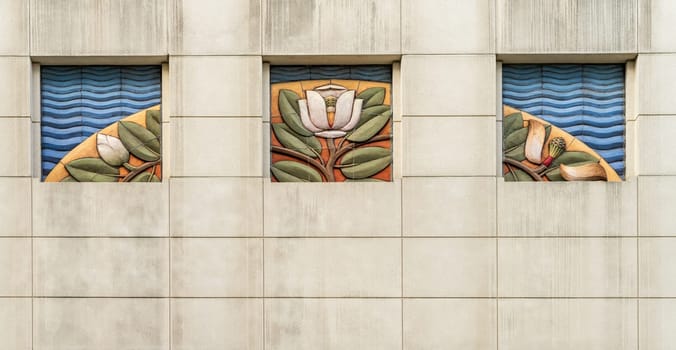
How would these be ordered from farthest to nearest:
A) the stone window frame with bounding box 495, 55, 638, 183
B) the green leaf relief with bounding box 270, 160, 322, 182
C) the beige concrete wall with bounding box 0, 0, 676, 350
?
1. the green leaf relief with bounding box 270, 160, 322, 182
2. the stone window frame with bounding box 495, 55, 638, 183
3. the beige concrete wall with bounding box 0, 0, 676, 350

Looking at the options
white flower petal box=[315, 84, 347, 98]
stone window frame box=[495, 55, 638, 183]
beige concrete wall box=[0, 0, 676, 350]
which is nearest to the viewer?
beige concrete wall box=[0, 0, 676, 350]

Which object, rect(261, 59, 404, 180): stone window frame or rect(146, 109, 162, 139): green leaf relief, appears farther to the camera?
rect(146, 109, 162, 139): green leaf relief

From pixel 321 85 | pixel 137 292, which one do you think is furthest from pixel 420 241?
pixel 137 292

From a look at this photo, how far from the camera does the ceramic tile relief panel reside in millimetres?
11227

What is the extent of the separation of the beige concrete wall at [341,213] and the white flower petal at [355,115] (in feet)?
2.48

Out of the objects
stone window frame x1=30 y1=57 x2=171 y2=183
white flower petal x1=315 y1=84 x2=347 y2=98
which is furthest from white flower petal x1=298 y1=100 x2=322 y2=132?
stone window frame x1=30 y1=57 x2=171 y2=183

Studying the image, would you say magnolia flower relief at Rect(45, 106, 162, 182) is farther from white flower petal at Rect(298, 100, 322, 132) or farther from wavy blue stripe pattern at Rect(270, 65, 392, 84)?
white flower petal at Rect(298, 100, 322, 132)

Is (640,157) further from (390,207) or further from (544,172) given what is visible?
(390,207)

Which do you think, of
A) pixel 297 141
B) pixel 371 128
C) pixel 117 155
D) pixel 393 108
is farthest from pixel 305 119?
pixel 117 155

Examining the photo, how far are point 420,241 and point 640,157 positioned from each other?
139 inches

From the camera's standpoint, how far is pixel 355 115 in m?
11.3

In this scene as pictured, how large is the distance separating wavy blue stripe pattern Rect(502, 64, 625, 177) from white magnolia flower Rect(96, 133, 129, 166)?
A: 5968 millimetres

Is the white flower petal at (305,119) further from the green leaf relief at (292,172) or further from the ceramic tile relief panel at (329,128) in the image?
the green leaf relief at (292,172)

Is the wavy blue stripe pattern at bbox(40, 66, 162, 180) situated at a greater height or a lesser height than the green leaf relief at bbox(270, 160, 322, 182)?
greater
